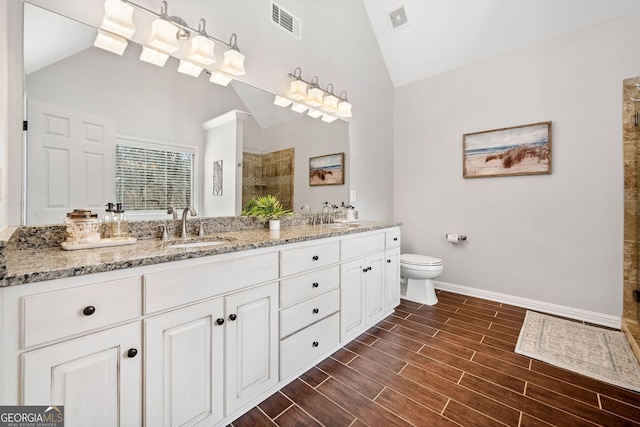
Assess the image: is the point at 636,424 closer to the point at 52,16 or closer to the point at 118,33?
the point at 118,33

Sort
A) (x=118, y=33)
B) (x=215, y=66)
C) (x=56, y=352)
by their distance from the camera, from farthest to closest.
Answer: (x=215, y=66), (x=118, y=33), (x=56, y=352)

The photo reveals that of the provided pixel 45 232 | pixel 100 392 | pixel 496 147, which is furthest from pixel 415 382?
pixel 496 147

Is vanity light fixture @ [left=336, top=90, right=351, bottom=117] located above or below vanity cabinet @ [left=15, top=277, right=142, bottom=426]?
above

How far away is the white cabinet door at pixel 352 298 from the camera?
1986 mm

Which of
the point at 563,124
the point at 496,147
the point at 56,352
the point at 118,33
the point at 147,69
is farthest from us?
the point at 496,147

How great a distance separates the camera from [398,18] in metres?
3.01

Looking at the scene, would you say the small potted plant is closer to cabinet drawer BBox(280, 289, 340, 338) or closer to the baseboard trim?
cabinet drawer BBox(280, 289, 340, 338)

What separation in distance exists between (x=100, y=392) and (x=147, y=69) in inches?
63.1

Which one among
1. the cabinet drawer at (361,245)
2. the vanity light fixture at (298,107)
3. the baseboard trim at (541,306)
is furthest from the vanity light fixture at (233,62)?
the baseboard trim at (541,306)

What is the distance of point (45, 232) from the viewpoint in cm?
126

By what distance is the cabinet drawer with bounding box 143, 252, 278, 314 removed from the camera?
1056 millimetres

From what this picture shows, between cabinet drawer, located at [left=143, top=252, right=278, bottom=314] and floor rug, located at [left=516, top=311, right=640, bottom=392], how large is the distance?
1.96m

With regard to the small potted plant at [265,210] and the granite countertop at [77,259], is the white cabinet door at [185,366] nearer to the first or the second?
the granite countertop at [77,259]

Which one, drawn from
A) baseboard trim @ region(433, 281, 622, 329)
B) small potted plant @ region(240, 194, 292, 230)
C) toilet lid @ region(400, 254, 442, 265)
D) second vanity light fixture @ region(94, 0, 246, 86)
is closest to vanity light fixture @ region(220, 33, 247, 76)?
second vanity light fixture @ region(94, 0, 246, 86)
